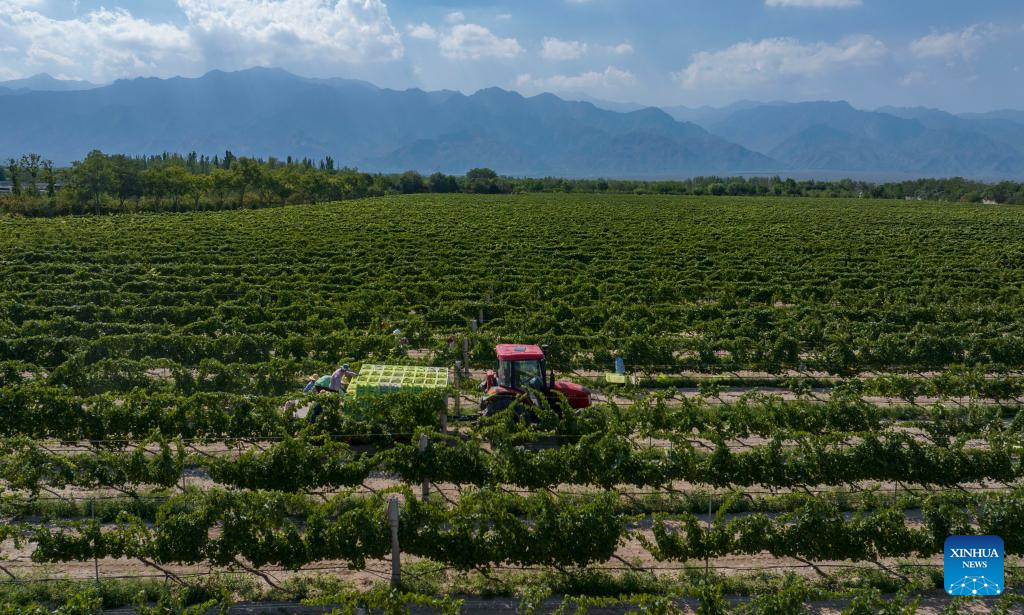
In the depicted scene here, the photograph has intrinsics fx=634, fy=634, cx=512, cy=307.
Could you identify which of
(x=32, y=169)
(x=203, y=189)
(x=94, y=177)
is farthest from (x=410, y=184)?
(x=94, y=177)

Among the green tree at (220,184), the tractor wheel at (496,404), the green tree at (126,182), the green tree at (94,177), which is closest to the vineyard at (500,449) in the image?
the tractor wheel at (496,404)

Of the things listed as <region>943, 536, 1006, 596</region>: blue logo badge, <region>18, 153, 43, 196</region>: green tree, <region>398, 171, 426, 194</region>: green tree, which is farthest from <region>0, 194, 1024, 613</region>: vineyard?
<region>398, 171, 426, 194</region>: green tree

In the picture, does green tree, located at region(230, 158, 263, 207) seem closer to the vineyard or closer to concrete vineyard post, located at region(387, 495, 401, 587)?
the vineyard

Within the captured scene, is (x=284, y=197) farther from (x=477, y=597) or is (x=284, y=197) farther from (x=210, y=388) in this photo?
(x=477, y=597)

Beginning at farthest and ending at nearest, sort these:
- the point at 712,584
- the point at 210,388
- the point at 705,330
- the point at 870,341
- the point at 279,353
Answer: the point at 705,330 → the point at 870,341 → the point at 279,353 → the point at 210,388 → the point at 712,584

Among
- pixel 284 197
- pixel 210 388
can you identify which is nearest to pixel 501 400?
pixel 210 388

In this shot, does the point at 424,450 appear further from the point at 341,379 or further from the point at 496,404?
the point at 341,379
